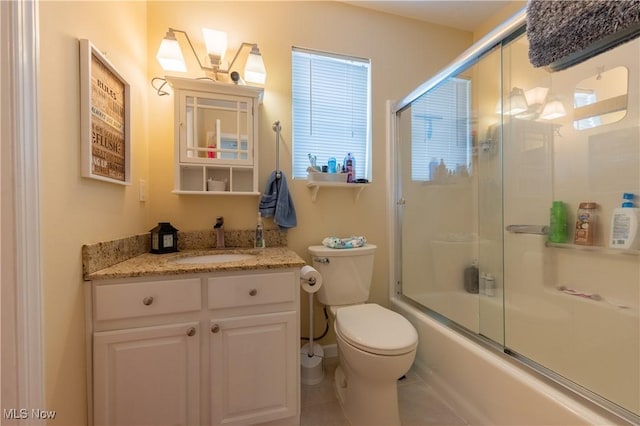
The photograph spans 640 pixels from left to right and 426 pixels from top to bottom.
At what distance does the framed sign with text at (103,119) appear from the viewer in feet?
3.18

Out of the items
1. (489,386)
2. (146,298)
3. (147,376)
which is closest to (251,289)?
(146,298)

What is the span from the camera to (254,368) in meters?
1.13

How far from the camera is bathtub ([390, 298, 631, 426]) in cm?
89

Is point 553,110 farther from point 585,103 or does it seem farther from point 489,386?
point 489,386

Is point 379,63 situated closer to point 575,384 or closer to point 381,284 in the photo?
point 381,284

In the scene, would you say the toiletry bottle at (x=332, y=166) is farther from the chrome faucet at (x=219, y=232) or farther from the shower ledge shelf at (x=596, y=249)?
the shower ledge shelf at (x=596, y=249)

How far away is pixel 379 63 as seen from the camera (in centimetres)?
192

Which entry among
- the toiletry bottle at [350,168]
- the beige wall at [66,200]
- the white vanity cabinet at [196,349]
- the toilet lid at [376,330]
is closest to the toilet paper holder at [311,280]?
the white vanity cabinet at [196,349]

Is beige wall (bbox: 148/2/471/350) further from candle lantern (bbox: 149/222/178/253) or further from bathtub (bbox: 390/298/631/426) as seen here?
bathtub (bbox: 390/298/631/426)

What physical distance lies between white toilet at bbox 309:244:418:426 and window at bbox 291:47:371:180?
0.71m

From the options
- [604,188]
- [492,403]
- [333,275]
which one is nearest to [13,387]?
[333,275]

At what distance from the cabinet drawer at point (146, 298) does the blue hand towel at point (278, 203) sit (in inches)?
25.2

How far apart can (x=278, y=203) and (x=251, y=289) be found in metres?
0.63

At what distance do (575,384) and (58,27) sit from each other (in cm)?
214
